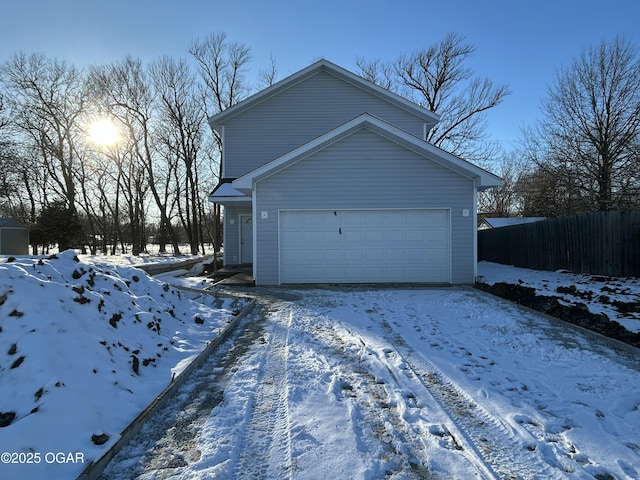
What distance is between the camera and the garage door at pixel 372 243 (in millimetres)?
10742

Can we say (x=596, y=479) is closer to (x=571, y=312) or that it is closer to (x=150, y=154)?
(x=571, y=312)

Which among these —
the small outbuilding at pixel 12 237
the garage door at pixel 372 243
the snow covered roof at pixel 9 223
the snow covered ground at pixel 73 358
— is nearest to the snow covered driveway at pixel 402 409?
the snow covered ground at pixel 73 358

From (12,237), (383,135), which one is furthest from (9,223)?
(383,135)

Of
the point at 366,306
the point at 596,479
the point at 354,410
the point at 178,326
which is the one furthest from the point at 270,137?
the point at 596,479

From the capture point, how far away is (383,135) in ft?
34.8

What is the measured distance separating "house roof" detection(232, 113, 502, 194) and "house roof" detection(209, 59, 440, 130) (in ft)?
15.6

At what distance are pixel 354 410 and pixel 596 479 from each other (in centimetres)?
171

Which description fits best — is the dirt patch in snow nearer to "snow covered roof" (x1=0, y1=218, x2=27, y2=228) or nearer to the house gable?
the house gable

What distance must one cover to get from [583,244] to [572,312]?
5.85 m

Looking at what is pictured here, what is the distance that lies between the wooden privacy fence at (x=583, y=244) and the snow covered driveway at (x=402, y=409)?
604 cm

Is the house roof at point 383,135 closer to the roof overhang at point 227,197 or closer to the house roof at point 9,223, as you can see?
the roof overhang at point 227,197

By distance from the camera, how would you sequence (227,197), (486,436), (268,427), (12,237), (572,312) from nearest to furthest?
(486,436) < (268,427) < (572,312) < (227,197) < (12,237)

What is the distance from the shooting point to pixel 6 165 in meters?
21.4

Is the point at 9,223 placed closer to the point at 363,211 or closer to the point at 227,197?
the point at 227,197
